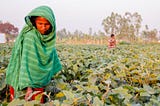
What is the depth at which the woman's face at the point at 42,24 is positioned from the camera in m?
2.36

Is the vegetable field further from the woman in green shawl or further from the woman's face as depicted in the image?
the woman's face

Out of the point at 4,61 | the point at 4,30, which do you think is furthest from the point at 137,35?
the point at 4,61

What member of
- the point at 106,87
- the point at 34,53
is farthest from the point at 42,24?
the point at 106,87

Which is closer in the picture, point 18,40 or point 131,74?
point 18,40

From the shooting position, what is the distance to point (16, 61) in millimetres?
2434

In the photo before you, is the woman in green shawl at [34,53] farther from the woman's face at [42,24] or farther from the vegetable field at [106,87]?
the vegetable field at [106,87]

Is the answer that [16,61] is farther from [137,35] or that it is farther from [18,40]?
[137,35]

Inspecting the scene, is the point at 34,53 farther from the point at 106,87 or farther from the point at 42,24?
the point at 106,87

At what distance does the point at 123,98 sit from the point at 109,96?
3.2 inches

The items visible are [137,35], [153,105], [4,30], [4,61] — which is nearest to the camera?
[153,105]

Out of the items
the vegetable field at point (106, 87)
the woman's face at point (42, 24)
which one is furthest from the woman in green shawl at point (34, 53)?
the vegetable field at point (106, 87)

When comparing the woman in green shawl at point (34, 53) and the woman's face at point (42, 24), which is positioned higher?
the woman's face at point (42, 24)

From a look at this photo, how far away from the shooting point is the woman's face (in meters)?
2.36

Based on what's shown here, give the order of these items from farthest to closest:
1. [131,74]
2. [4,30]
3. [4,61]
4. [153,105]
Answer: [4,30], [4,61], [131,74], [153,105]
